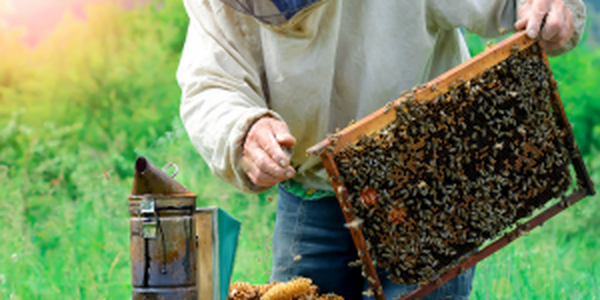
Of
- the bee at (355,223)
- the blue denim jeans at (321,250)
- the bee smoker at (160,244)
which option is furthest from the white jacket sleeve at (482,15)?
the bee smoker at (160,244)

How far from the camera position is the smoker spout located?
1.77m

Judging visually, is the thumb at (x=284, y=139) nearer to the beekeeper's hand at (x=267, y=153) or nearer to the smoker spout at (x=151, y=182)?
the beekeeper's hand at (x=267, y=153)

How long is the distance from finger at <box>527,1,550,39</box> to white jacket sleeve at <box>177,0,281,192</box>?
3.70 feet

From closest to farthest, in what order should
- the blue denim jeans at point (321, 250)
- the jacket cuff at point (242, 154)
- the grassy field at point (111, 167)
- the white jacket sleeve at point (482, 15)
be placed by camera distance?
1. the jacket cuff at point (242, 154)
2. the white jacket sleeve at point (482, 15)
3. the blue denim jeans at point (321, 250)
4. the grassy field at point (111, 167)

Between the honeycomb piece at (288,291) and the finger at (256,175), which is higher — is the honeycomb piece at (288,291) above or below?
below

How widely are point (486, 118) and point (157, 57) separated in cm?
463

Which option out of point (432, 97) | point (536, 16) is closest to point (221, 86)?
point (432, 97)

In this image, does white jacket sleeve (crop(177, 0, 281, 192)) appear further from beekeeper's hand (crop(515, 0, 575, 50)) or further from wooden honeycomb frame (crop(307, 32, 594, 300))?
beekeeper's hand (crop(515, 0, 575, 50))

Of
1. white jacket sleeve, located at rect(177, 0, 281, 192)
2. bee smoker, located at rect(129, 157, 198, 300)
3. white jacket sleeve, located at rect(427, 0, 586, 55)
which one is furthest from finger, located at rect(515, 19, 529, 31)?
bee smoker, located at rect(129, 157, 198, 300)

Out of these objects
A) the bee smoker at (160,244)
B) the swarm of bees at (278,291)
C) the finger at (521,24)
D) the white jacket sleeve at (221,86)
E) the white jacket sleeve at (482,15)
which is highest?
the white jacket sleeve at (482,15)

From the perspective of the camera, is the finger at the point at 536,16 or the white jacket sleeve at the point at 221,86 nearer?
the white jacket sleeve at the point at 221,86

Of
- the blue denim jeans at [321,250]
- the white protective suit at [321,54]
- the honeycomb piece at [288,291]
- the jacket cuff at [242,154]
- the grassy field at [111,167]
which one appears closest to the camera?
the jacket cuff at [242,154]

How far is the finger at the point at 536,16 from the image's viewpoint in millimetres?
2195

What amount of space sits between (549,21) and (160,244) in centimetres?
175
